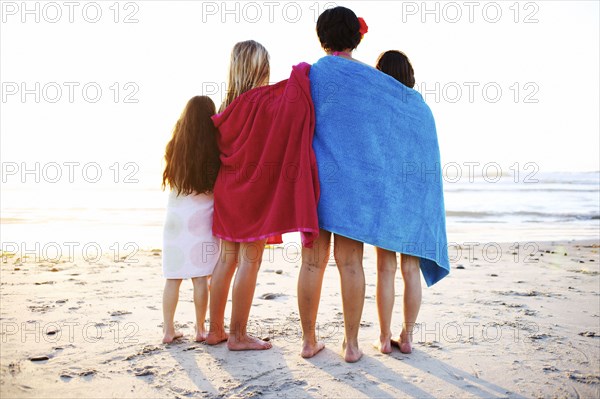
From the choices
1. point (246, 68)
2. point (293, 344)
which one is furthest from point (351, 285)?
point (246, 68)

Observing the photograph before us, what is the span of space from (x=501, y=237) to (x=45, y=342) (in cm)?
761

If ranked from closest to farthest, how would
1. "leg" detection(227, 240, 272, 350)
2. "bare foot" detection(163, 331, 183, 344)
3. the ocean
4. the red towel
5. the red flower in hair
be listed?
the red towel < the red flower in hair < "leg" detection(227, 240, 272, 350) < "bare foot" detection(163, 331, 183, 344) < the ocean

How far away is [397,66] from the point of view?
3.11 m

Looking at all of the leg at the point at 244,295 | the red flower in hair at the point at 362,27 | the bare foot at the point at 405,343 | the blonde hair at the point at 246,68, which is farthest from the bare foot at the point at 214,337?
the red flower in hair at the point at 362,27

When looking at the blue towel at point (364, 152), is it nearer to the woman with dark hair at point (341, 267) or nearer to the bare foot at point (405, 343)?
the woman with dark hair at point (341, 267)

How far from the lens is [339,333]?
3463mm

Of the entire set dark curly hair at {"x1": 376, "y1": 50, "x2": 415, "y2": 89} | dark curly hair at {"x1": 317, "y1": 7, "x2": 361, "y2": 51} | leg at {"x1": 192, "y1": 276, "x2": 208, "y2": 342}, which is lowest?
leg at {"x1": 192, "y1": 276, "x2": 208, "y2": 342}

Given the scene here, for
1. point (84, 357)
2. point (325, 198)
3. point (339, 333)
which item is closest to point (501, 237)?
point (339, 333)

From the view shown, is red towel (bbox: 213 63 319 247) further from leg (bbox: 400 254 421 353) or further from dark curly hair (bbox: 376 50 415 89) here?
leg (bbox: 400 254 421 353)

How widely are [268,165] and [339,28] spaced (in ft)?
2.85

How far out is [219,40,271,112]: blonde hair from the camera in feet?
10.5

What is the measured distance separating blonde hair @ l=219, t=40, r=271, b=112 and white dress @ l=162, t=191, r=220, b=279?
0.63 meters

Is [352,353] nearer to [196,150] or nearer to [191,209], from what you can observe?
[191,209]

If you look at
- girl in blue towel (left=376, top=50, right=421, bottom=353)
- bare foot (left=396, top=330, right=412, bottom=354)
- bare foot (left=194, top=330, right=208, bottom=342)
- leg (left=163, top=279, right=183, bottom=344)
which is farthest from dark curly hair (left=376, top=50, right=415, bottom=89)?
bare foot (left=194, top=330, right=208, bottom=342)
